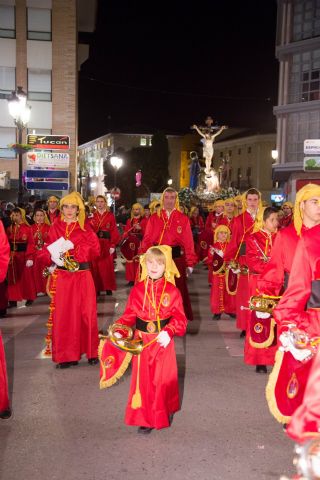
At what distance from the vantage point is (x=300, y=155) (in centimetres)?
3472

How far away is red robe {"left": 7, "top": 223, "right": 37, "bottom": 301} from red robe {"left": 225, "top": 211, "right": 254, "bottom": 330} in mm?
4049

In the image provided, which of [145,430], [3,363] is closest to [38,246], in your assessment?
[3,363]

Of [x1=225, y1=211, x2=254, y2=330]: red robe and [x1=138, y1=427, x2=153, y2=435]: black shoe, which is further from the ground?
[x1=225, y1=211, x2=254, y2=330]: red robe

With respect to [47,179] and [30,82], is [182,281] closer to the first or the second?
[47,179]

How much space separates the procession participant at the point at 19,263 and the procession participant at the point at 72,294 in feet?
12.1

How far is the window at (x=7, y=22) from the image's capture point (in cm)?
2869

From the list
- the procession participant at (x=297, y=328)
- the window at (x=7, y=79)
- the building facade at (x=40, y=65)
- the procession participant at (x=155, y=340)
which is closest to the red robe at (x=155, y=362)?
the procession participant at (x=155, y=340)

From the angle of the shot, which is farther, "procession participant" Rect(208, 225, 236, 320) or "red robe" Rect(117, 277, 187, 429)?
"procession participant" Rect(208, 225, 236, 320)

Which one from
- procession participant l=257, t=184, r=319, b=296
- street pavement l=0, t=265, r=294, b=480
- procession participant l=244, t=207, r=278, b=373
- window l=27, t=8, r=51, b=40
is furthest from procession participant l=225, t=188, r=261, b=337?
window l=27, t=8, r=51, b=40

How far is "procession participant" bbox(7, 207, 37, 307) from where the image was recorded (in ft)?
36.3

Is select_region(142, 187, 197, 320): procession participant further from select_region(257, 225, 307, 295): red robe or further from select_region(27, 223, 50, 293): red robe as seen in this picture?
select_region(257, 225, 307, 295): red robe

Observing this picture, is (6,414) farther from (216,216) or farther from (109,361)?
(216,216)

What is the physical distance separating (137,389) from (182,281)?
4.40m

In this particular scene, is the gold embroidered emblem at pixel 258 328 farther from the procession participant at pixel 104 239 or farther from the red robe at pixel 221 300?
the procession participant at pixel 104 239
